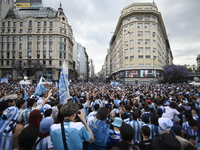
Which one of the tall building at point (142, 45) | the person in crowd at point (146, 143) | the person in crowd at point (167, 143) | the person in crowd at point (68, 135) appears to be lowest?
the person in crowd at point (146, 143)

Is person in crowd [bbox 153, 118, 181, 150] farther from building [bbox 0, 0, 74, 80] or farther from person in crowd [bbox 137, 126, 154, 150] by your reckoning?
building [bbox 0, 0, 74, 80]

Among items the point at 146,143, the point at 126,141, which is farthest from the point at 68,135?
the point at 146,143

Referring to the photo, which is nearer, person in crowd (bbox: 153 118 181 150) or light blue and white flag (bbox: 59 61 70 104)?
person in crowd (bbox: 153 118 181 150)

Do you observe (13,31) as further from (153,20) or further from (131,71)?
(153,20)

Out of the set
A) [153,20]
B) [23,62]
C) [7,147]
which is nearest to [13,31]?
[23,62]

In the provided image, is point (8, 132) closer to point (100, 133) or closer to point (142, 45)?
point (100, 133)

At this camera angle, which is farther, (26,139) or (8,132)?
(8,132)

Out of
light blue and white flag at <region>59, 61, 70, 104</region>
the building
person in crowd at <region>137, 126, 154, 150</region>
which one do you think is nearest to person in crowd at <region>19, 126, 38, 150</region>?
person in crowd at <region>137, 126, 154, 150</region>

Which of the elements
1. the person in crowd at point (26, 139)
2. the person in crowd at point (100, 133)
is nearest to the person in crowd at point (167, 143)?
the person in crowd at point (100, 133)

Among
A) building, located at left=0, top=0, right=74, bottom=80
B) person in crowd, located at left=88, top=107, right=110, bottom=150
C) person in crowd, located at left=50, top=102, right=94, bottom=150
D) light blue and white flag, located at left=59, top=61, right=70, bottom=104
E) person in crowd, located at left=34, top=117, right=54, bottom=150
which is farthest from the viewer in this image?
building, located at left=0, top=0, right=74, bottom=80

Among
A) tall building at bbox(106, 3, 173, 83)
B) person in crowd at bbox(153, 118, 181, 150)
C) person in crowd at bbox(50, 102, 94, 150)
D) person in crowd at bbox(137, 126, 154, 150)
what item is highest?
tall building at bbox(106, 3, 173, 83)

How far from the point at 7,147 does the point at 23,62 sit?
55.6 meters

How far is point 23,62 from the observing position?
157 ft

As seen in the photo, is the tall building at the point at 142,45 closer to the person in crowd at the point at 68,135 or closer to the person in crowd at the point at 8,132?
the person in crowd at the point at 68,135
